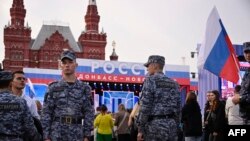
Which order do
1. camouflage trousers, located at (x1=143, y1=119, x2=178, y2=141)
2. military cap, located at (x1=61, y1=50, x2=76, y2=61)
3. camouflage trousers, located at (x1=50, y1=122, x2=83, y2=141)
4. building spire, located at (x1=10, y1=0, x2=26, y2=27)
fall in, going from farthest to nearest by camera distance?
building spire, located at (x1=10, y1=0, x2=26, y2=27) < camouflage trousers, located at (x1=143, y1=119, x2=178, y2=141) < military cap, located at (x1=61, y1=50, x2=76, y2=61) < camouflage trousers, located at (x1=50, y1=122, x2=83, y2=141)

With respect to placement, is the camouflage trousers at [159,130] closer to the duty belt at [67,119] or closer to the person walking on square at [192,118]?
the duty belt at [67,119]

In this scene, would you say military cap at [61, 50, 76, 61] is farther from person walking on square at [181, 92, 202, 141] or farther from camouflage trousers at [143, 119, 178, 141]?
person walking on square at [181, 92, 202, 141]

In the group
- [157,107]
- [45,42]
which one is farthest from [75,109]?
[45,42]

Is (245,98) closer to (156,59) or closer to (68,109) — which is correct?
(156,59)

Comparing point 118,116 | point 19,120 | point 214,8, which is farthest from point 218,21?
point 19,120

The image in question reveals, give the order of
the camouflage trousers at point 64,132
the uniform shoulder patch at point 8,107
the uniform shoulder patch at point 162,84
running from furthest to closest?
the uniform shoulder patch at point 162,84 → the camouflage trousers at point 64,132 → the uniform shoulder patch at point 8,107

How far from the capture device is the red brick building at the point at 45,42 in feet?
254

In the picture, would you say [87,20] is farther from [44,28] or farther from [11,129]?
[11,129]

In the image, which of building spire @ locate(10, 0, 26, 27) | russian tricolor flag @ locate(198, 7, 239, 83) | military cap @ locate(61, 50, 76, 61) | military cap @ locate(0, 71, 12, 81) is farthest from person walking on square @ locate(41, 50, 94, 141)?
building spire @ locate(10, 0, 26, 27)

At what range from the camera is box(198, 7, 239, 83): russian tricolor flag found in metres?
9.65

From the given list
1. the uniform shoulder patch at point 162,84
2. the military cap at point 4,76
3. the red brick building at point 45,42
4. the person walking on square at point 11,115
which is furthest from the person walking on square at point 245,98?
the red brick building at point 45,42

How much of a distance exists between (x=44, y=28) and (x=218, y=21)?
244 ft

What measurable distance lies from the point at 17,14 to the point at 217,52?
74.3 m

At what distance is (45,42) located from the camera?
80.5m
